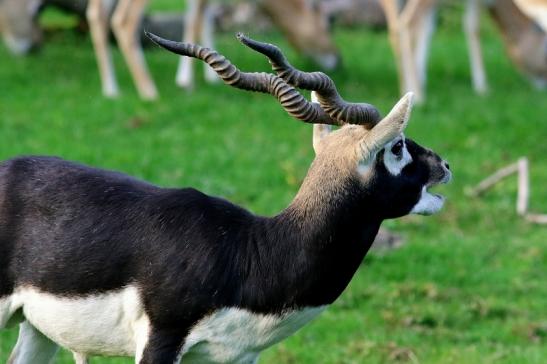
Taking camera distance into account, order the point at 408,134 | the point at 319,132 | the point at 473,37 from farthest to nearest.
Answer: the point at 473,37
the point at 408,134
the point at 319,132

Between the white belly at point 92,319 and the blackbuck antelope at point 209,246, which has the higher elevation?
the blackbuck antelope at point 209,246

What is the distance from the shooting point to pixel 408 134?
10539 mm

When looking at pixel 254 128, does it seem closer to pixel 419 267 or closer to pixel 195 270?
pixel 419 267

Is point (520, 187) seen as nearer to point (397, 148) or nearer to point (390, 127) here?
point (397, 148)

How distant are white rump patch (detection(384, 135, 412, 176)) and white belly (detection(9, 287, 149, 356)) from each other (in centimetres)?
94

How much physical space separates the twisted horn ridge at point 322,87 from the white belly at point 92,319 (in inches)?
34.6

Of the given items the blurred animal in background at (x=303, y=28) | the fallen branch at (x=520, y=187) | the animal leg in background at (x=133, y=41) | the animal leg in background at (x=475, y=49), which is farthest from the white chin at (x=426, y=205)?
the blurred animal in background at (x=303, y=28)

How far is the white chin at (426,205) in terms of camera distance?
4.20 m

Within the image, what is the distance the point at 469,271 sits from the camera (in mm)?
7863

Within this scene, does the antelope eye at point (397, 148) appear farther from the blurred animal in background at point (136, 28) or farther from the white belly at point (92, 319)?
the blurred animal in background at point (136, 28)

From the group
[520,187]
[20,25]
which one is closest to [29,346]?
[520,187]

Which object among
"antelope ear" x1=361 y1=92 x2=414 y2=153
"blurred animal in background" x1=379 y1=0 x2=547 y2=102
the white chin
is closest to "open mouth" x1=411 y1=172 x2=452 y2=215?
the white chin

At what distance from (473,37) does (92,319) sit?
9.77m

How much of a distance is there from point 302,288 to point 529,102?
842 cm
